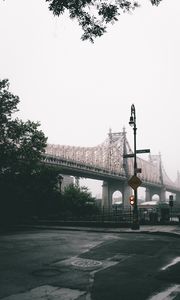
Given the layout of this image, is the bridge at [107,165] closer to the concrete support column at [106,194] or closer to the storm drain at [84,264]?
the concrete support column at [106,194]

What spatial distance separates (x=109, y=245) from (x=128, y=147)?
335 feet

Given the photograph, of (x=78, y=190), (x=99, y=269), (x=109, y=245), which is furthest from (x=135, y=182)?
(x=78, y=190)

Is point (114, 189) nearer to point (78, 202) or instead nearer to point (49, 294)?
point (78, 202)

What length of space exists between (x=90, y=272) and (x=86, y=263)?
124cm

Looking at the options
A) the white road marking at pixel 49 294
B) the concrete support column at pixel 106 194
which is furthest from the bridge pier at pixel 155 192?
the white road marking at pixel 49 294

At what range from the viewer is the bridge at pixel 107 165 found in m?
77.1

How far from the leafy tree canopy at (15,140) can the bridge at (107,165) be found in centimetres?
2743

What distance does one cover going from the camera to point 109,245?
1390 cm

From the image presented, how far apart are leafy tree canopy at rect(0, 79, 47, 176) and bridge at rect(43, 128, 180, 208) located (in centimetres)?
A: 2743

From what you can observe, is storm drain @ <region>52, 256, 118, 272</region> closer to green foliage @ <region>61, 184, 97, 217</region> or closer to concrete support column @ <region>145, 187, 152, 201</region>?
green foliage @ <region>61, 184, 97, 217</region>

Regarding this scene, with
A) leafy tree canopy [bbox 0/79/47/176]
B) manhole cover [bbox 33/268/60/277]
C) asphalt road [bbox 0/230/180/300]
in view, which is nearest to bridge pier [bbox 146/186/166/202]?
leafy tree canopy [bbox 0/79/47/176]

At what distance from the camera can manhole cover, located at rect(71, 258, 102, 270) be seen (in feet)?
31.4

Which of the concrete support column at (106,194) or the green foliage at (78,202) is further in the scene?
the concrete support column at (106,194)

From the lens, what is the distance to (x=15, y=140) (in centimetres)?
3338
